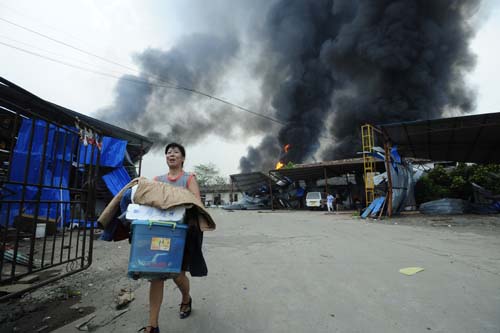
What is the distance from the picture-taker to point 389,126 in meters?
9.52

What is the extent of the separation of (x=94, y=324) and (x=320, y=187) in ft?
72.0

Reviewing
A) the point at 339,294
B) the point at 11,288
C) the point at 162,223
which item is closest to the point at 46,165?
the point at 11,288

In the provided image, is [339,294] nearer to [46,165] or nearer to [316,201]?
[46,165]

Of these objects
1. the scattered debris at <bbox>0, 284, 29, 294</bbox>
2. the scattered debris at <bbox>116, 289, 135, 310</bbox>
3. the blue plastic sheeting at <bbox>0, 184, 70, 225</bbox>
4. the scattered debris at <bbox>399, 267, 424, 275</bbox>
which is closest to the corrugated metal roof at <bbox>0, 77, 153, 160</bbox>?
the blue plastic sheeting at <bbox>0, 184, 70, 225</bbox>

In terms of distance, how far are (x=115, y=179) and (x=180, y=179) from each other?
30.7ft

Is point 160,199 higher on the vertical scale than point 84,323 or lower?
higher

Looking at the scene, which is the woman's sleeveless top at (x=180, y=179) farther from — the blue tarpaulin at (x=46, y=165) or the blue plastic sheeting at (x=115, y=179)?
the blue plastic sheeting at (x=115, y=179)

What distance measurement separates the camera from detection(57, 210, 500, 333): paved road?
1.87m

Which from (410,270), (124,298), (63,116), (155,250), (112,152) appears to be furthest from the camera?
(112,152)

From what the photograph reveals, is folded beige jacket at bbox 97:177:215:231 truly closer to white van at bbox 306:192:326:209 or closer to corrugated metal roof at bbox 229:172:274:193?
white van at bbox 306:192:326:209

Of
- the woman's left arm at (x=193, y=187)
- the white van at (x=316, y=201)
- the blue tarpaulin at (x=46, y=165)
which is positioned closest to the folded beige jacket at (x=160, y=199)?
the woman's left arm at (x=193, y=187)

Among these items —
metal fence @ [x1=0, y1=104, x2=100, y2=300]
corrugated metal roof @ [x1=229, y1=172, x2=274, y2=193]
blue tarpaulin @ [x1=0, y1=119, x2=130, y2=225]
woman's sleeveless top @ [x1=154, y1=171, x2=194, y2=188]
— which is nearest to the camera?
metal fence @ [x1=0, y1=104, x2=100, y2=300]

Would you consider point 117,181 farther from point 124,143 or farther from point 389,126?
point 389,126

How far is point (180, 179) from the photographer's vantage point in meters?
2.13
